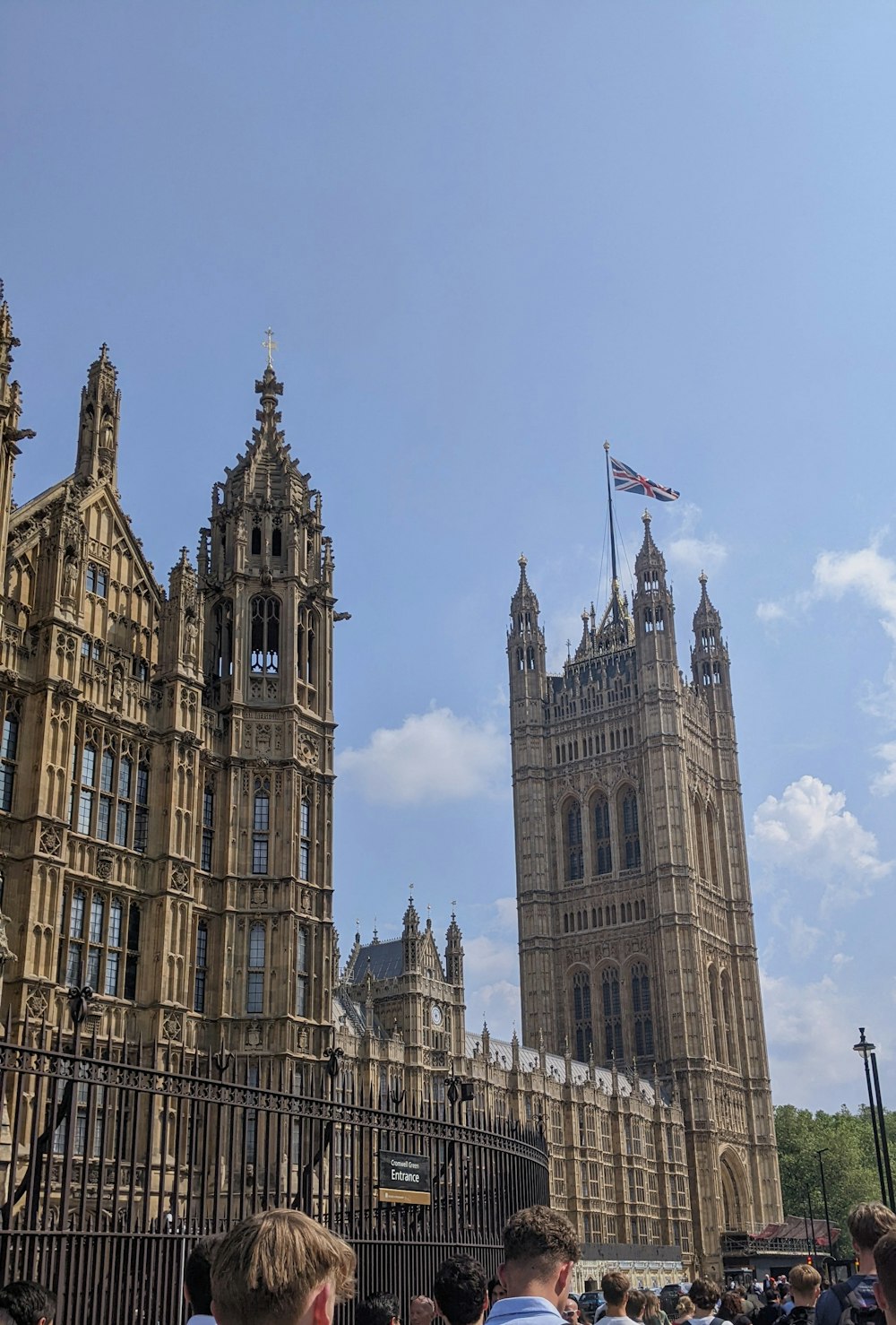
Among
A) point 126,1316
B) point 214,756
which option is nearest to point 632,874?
point 214,756

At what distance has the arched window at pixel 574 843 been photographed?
105 meters

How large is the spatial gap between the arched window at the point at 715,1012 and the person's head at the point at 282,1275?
326 feet

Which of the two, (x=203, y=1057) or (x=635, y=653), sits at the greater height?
(x=635, y=653)

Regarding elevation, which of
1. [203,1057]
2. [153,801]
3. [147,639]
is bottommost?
[203,1057]

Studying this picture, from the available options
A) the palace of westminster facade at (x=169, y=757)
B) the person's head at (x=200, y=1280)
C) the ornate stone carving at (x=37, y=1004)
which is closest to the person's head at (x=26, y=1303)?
the person's head at (x=200, y=1280)

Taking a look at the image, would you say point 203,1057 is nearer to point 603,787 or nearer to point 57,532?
point 57,532

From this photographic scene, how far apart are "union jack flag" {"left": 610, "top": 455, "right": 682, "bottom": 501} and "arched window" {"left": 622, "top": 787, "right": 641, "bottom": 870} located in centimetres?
2419

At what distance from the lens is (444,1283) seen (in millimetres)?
6898

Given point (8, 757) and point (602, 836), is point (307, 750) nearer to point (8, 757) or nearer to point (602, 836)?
point (8, 757)

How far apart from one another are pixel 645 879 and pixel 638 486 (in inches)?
1177

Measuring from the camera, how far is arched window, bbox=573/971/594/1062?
101 m

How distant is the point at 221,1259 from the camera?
3764 millimetres

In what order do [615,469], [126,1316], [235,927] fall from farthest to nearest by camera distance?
[615,469], [235,927], [126,1316]

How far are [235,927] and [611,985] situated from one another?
75.7 meters
